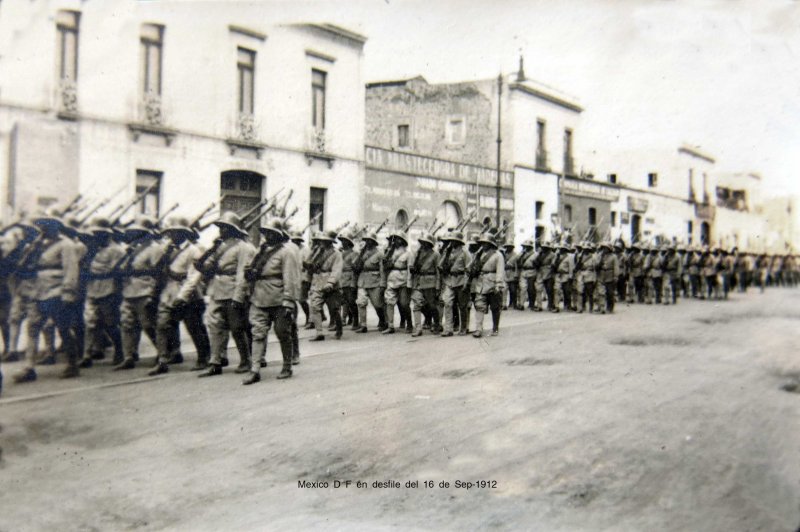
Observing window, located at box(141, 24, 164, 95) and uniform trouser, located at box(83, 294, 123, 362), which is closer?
window, located at box(141, 24, 164, 95)

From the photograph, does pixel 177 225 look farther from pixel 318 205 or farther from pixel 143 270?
pixel 318 205

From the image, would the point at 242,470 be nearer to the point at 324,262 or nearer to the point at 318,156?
the point at 324,262

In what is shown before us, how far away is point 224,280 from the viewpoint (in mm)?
7387

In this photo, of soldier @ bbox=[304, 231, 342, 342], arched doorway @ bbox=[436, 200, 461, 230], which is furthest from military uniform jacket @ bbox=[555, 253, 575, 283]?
soldier @ bbox=[304, 231, 342, 342]

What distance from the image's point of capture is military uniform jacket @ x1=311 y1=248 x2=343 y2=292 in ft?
33.9

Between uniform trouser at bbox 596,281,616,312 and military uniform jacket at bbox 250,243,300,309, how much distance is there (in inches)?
402

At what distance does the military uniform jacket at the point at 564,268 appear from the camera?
1620cm

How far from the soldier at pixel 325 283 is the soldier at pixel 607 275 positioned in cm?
755

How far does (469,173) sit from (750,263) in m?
10.5

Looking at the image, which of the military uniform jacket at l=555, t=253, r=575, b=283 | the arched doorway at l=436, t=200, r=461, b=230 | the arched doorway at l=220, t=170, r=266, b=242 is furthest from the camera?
the arched doorway at l=436, t=200, r=461, b=230

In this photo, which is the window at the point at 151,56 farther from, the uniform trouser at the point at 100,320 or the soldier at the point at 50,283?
the uniform trouser at the point at 100,320

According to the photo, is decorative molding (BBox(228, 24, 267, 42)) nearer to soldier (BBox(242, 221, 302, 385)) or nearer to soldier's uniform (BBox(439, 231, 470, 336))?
soldier (BBox(242, 221, 302, 385))

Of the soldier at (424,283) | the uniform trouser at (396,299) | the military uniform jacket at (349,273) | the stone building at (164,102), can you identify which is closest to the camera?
the stone building at (164,102)

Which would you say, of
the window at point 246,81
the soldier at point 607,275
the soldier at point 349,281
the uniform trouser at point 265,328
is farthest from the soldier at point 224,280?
the soldier at point 607,275
